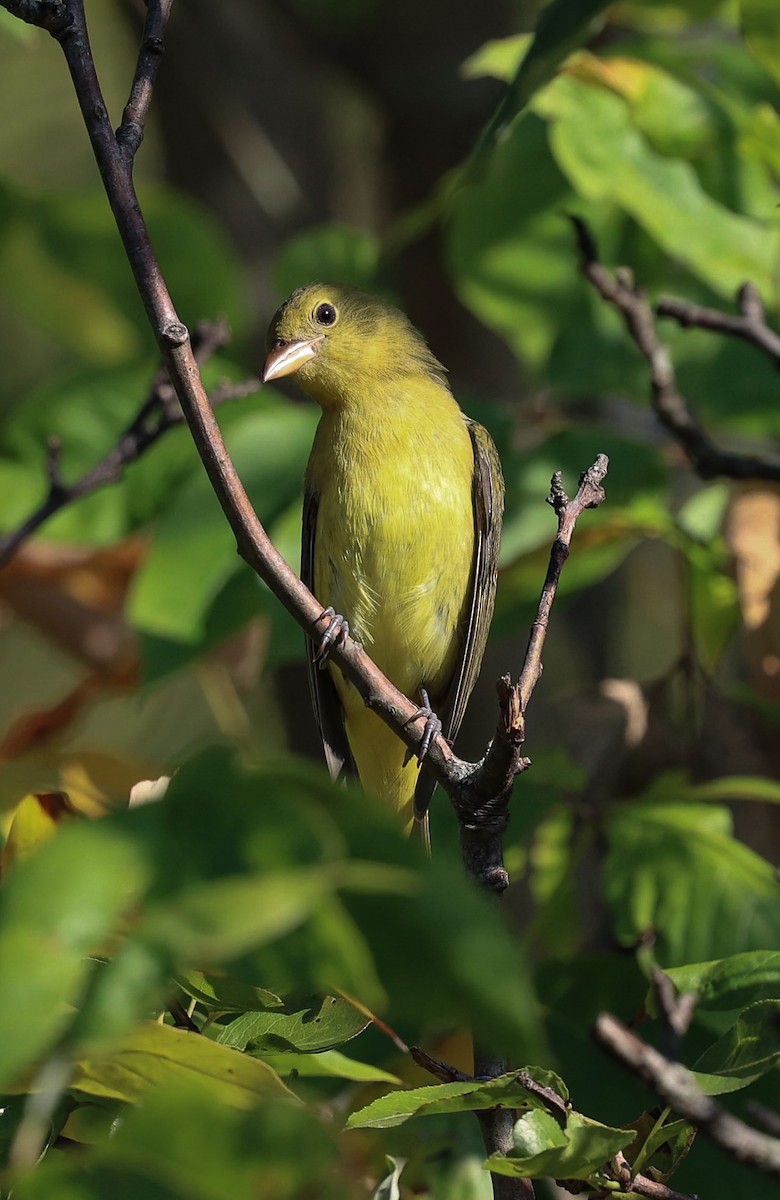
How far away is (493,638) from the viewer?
344 centimetres

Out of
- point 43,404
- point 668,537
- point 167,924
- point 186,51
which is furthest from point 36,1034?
point 186,51

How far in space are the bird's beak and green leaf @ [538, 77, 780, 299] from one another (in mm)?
954

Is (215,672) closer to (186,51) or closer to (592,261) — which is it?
(592,261)

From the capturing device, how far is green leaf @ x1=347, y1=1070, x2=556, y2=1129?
5.41ft

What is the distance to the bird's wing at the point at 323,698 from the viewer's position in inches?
149

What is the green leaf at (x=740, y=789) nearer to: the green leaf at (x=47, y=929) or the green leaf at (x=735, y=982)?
the green leaf at (x=735, y=982)

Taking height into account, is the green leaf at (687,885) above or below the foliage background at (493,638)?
below

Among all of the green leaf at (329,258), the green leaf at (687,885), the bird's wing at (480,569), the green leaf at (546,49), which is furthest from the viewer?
the green leaf at (329,258)

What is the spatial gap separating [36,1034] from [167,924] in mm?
121

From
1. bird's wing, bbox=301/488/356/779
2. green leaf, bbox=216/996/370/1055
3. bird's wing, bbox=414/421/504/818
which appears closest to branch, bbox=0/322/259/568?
bird's wing, bbox=301/488/356/779

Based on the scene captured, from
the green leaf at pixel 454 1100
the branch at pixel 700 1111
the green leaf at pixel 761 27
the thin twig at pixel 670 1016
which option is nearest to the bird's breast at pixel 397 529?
the green leaf at pixel 761 27

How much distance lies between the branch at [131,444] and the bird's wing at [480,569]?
638 millimetres

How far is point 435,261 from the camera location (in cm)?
535

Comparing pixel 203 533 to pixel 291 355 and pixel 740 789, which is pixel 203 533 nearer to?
pixel 291 355
